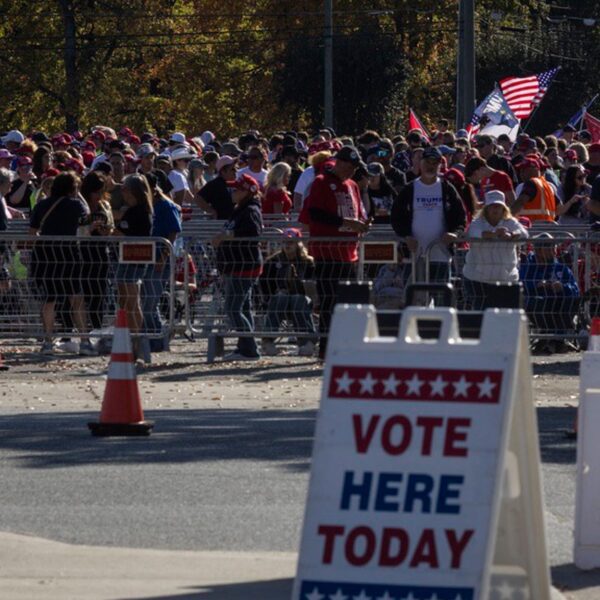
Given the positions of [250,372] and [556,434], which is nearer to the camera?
[556,434]

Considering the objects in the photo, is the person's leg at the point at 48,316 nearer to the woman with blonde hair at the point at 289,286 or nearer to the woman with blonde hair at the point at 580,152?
the woman with blonde hair at the point at 289,286

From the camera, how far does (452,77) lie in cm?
7500

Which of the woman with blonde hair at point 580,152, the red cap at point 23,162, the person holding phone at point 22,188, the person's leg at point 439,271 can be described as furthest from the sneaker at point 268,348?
the woman with blonde hair at point 580,152

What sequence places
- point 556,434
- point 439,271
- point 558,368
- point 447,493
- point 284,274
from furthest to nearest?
1. point 284,274
2. point 439,271
3. point 558,368
4. point 556,434
5. point 447,493

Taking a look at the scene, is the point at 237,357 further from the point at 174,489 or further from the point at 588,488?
the point at 588,488

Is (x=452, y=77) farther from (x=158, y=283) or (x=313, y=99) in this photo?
(x=158, y=283)

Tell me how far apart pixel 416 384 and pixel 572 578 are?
2.14 metres

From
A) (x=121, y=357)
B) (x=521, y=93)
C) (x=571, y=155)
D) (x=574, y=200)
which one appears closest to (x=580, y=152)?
(x=571, y=155)

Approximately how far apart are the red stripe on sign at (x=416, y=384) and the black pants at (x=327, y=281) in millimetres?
10309

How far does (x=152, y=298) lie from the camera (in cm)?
1628

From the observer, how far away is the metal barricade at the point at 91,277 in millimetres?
16172

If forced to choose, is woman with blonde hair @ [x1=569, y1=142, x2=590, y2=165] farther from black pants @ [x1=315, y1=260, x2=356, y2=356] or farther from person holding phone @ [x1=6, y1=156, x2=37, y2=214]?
black pants @ [x1=315, y1=260, x2=356, y2=356]

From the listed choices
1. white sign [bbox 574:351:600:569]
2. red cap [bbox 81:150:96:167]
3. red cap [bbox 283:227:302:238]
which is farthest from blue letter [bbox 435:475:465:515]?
red cap [bbox 81:150:96:167]

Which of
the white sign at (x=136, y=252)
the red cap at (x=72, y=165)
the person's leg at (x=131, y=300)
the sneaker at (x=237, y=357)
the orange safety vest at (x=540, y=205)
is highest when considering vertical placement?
the red cap at (x=72, y=165)
